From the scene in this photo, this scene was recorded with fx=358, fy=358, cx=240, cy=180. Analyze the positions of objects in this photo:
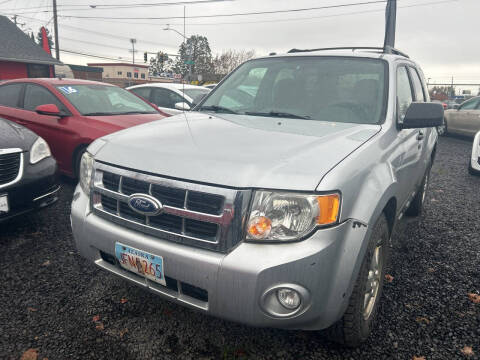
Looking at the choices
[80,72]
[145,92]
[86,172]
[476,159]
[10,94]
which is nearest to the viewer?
[86,172]

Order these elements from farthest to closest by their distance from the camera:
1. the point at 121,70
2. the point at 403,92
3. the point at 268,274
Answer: the point at 121,70, the point at 403,92, the point at 268,274

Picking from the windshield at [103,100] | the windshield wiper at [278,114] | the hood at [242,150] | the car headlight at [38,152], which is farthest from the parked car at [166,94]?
the hood at [242,150]

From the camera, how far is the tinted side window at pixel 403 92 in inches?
110

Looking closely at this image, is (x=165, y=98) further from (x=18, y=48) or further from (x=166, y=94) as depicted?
(x=18, y=48)

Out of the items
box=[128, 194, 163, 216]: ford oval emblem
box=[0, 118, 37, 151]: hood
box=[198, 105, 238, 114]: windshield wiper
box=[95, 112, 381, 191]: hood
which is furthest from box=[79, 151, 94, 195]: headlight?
box=[0, 118, 37, 151]: hood

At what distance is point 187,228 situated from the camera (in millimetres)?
1773

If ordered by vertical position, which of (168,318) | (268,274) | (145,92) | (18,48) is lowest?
(168,318)

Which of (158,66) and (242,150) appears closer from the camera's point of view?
(242,150)

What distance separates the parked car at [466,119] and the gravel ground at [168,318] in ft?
30.4

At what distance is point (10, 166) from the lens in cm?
330

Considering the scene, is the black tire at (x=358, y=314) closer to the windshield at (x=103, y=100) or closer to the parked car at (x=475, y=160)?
the windshield at (x=103, y=100)

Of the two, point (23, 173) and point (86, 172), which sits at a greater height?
point (86, 172)

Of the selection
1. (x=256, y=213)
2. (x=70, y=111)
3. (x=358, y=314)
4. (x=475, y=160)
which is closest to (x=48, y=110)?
(x=70, y=111)

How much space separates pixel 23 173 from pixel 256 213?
2.73m
